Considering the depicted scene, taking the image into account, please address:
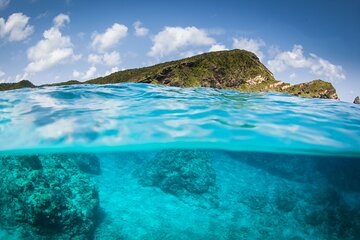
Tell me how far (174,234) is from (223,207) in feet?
8.29

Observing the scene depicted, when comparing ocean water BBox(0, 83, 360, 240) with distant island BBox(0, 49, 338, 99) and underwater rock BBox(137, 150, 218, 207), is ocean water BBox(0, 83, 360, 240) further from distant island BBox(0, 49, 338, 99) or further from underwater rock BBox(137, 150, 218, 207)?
distant island BBox(0, 49, 338, 99)

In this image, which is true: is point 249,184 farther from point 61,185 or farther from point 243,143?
point 61,185

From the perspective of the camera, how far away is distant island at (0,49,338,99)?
82981mm

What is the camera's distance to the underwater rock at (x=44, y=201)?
7336 mm

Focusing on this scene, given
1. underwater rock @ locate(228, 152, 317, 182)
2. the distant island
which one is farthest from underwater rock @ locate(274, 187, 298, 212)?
the distant island

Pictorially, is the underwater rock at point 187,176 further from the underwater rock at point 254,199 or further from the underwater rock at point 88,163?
the underwater rock at point 88,163

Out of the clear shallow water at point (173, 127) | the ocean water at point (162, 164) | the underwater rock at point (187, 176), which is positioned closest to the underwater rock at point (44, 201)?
the ocean water at point (162, 164)

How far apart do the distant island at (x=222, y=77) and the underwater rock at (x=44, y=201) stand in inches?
2774


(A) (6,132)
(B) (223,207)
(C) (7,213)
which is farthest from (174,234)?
(A) (6,132)

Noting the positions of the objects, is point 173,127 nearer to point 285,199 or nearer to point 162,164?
point 162,164

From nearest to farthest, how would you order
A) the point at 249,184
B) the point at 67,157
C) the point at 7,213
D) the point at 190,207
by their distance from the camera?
the point at 7,213 < the point at 67,157 < the point at 190,207 < the point at 249,184

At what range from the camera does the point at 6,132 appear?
27.0 ft

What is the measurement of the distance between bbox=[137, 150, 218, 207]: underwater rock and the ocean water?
0.14 feet

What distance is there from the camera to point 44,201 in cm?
724
